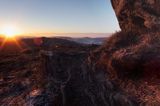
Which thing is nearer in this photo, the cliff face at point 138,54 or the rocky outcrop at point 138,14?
the cliff face at point 138,54

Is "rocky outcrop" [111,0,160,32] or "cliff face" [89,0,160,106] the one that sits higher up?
"rocky outcrop" [111,0,160,32]

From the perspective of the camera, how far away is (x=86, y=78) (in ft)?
31.5

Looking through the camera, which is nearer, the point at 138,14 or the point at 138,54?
the point at 138,54

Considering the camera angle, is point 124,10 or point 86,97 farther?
point 124,10

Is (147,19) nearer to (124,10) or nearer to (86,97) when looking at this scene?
(124,10)

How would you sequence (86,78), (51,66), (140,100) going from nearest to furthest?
1. (140,100)
2. (86,78)
3. (51,66)

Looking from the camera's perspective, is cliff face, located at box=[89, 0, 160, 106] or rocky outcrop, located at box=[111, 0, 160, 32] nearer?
cliff face, located at box=[89, 0, 160, 106]

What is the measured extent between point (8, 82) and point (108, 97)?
15.7 feet

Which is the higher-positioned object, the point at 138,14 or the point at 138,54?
the point at 138,14

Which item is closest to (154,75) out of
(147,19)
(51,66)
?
(147,19)

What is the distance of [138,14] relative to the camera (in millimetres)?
11047

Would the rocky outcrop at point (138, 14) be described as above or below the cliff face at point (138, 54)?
above

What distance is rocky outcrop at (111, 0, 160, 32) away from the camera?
9.73 metres

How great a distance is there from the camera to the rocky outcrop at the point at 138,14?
383 inches
